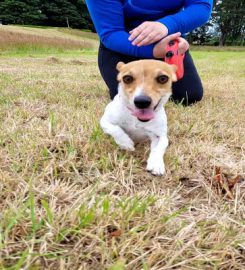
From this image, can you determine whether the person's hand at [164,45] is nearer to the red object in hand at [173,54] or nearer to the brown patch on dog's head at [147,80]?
the red object in hand at [173,54]

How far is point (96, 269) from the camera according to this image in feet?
3.50

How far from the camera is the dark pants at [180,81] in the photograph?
352cm

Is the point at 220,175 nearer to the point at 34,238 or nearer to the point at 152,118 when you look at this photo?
the point at 152,118

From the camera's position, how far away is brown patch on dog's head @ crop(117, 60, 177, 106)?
210 cm

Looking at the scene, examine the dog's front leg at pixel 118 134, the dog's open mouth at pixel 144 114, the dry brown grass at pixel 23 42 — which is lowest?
the dry brown grass at pixel 23 42

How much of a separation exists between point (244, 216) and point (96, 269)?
72 centimetres

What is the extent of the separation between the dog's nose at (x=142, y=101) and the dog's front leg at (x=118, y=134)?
214 mm

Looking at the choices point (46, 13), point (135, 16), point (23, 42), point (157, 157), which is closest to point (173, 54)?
point (135, 16)

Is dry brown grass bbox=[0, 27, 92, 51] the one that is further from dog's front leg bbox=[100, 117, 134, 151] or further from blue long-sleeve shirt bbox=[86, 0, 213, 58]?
dog's front leg bbox=[100, 117, 134, 151]

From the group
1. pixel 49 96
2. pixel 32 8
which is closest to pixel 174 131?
pixel 49 96

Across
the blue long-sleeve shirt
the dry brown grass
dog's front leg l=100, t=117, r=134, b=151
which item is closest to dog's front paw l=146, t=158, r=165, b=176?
dog's front leg l=100, t=117, r=134, b=151

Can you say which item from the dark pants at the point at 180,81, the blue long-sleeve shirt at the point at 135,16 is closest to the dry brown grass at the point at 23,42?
the dark pants at the point at 180,81

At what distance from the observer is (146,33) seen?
2.70 m

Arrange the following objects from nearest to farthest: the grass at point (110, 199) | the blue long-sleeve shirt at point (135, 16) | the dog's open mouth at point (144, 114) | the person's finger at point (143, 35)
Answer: the grass at point (110, 199) < the dog's open mouth at point (144, 114) < the person's finger at point (143, 35) < the blue long-sleeve shirt at point (135, 16)
